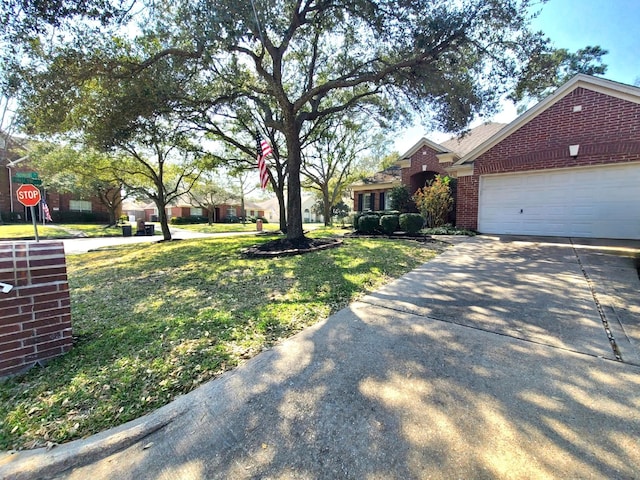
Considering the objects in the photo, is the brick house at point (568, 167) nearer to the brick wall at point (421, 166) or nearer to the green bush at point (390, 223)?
the green bush at point (390, 223)

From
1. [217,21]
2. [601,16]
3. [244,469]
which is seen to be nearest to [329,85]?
[217,21]

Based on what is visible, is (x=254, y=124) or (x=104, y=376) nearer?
(x=104, y=376)

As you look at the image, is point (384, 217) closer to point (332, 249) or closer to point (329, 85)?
point (332, 249)

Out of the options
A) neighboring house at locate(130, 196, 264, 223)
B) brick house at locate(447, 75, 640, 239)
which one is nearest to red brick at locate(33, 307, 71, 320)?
brick house at locate(447, 75, 640, 239)

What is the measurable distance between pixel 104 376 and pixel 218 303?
1.80m

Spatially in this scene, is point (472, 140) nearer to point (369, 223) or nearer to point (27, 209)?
point (369, 223)

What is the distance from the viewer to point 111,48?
6.99 meters

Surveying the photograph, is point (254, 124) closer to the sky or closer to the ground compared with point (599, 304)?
closer to the sky

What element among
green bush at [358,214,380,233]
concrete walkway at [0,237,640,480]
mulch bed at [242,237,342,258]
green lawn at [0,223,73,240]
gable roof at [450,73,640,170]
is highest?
gable roof at [450,73,640,170]

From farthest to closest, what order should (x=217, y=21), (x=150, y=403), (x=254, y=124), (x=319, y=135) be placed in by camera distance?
1. (x=319, y=135)
2. (x=254, y=124)
3. (x=217, y=21)
4. (x=150, y=403)

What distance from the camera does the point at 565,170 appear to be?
955 cm

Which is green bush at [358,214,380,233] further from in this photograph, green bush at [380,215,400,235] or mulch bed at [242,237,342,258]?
mulch bed at [242,237,342,258]

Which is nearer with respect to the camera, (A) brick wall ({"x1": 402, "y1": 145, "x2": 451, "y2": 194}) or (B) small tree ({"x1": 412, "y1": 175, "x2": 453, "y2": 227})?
(B) small tree ({"x1": 412, "y1": 175, "x2": 453, "y2": 227})

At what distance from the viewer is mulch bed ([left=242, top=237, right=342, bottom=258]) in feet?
25.7
